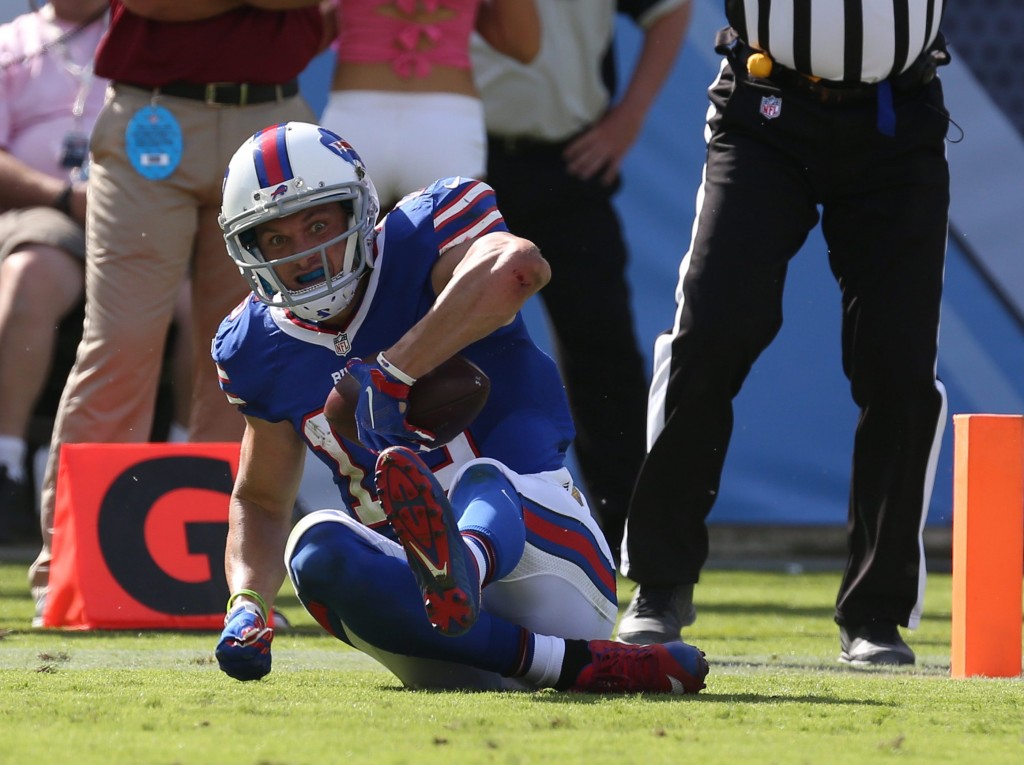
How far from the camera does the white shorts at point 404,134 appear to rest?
4.95m

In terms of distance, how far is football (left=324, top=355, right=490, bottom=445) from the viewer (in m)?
2.96

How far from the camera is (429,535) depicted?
262 cm

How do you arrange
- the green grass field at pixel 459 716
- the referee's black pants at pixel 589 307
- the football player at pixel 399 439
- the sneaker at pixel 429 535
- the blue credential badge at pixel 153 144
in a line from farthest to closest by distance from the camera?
the referee's black pants at pixel 589 307
the blue credential badge at pixel 153 144
the football player at pixel 399 439
the sneaker at pixel 429 535
the green grass field at pixel 459 716

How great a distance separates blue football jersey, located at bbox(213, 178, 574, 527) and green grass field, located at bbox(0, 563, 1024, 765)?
0.42 metres

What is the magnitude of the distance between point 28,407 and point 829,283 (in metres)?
2.82

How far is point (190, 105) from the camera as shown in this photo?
4.80m

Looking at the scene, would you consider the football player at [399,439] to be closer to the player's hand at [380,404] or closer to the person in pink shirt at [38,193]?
the player's hand at [380,404]

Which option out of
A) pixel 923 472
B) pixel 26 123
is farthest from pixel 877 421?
pixel 26 123

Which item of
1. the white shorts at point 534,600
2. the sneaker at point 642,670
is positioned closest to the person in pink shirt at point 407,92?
the white shorts at point 534,600

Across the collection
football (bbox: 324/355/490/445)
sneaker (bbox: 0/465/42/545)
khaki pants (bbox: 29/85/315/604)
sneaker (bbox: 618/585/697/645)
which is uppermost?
football (bbox: 324/355/490/445)

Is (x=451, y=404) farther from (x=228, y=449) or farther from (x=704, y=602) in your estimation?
(x=704, y=602)

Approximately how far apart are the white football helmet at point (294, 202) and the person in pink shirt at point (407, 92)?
1.71 meters

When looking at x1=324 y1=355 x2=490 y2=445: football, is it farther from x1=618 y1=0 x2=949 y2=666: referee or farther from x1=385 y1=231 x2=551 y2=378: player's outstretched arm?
x1=618 y1=0 x2=949 y2=666: referee

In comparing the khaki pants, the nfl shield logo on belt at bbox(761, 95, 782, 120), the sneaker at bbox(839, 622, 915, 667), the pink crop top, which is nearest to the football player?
the sneaker at bbox(839, 622, 915, 667)
